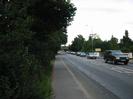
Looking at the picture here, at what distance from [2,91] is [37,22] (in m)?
13.5

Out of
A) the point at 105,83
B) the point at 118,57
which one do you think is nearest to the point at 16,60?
the point at 105,83

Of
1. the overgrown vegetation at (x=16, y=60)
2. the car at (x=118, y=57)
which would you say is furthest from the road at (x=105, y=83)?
the car at (x=118, y=57)

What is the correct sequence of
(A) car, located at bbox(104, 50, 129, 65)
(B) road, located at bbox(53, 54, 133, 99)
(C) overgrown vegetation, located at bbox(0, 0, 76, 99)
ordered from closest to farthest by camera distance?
(C) overgrown vegetation, located at bbox(0, 0, 76, 99), (B) road, located at bbox(53, 54, 133, 99), (A) car, located at bbox(104, 50, 129, 65)

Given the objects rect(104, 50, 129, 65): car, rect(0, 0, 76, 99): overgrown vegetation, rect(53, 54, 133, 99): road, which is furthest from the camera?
rect(104, 50, 129, 65): car

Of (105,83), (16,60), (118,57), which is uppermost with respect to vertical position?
(16,60)

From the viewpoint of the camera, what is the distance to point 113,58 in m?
48.4

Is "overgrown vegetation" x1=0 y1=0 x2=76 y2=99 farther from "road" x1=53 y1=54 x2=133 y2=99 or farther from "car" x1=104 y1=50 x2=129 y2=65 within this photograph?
"car" x1=104 y1=50 x2=129 y2=65

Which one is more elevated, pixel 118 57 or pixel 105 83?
pixel 118 57

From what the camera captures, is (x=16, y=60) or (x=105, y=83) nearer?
(x=16, y=60)

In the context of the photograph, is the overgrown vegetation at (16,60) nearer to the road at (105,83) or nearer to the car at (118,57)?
the road at (105,83)

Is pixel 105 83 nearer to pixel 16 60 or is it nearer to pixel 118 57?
pixel 16 60

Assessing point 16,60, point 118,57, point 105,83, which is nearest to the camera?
point 16,60

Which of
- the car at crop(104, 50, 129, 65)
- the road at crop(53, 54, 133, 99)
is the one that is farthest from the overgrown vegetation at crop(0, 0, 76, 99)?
the car at crop(104, 50, 129, 65)

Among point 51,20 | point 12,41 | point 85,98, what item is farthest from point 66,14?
point 12,41
